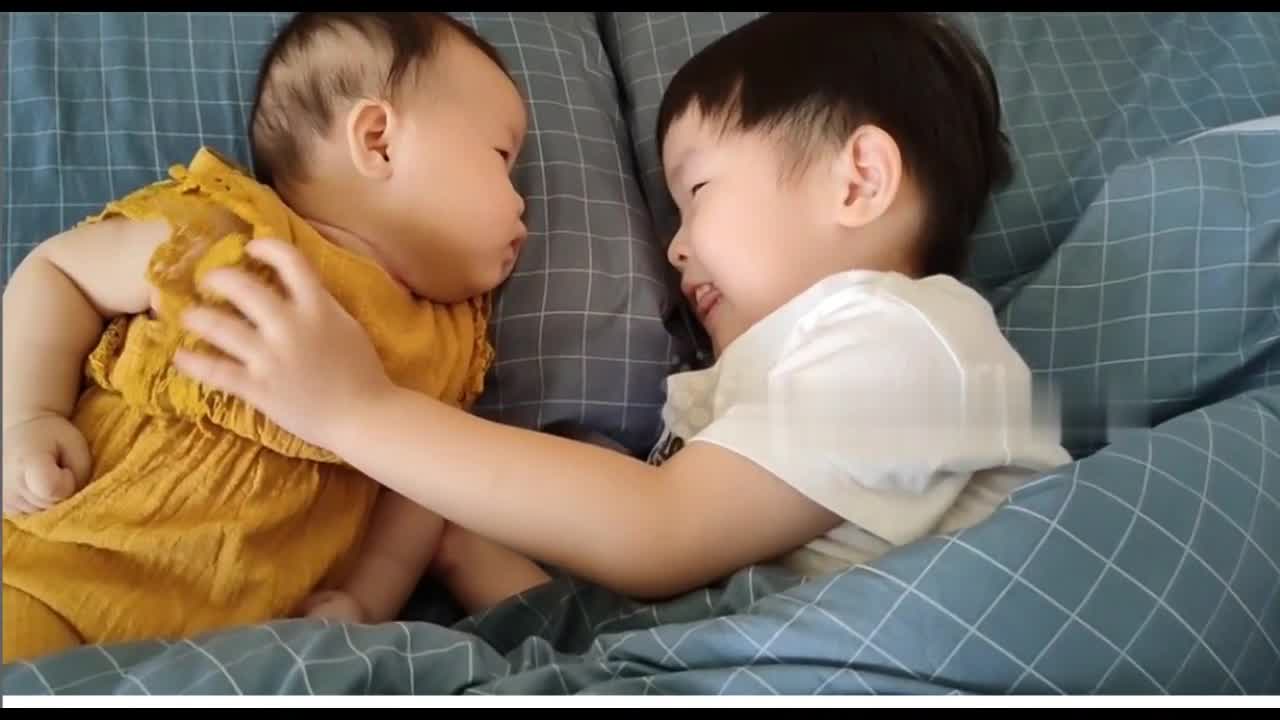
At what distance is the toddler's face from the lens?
823 millimetres

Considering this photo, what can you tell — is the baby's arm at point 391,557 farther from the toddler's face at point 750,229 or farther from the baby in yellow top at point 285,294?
the toddler's face at point 750,229

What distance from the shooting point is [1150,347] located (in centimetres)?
89

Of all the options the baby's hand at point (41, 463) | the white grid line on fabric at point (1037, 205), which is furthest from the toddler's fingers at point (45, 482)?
the white grid line on fabric at point (1037, 205)

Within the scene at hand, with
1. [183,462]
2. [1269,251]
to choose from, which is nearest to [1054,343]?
[1269,251]

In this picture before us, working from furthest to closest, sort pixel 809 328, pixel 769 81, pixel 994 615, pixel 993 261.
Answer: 1. pixel 993 261
2. pixel 769 81
3. pixel 809 328
4. pixel 994 615

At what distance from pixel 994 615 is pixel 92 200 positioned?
68 cm

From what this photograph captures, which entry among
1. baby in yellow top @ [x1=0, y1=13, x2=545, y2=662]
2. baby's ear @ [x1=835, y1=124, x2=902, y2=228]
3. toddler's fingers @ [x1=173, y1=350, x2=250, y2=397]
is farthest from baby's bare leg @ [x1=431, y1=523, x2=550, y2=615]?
baby's ear @ [x1=835, y1=124, x2=902, y2=228]

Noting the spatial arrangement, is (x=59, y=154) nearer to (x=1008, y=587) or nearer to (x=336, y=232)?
(x=336, y=232)

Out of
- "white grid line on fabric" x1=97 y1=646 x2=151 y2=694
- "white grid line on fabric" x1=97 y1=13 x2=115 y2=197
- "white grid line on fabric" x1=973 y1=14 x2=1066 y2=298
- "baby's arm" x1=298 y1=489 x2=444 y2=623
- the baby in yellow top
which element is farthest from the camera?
"white grid line on fabric" x1=973 y1=14 x2=1066 y2=298

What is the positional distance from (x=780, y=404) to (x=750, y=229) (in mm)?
164

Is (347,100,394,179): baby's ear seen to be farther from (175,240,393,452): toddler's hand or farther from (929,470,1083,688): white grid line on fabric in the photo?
(929,470,1083,688): white grid line on fabric

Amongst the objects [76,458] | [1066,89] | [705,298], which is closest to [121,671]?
[76,458]

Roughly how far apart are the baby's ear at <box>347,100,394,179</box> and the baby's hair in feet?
0.03

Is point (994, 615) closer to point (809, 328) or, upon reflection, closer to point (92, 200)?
point (809, 328)
